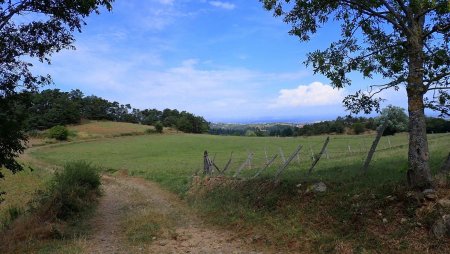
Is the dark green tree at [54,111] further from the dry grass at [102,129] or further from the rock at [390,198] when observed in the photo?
the rock at [390,198]

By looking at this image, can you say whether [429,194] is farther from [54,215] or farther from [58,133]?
[58,133]

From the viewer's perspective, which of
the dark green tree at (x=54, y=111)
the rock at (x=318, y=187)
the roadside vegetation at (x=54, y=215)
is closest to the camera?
the roadside vegetation at (x=54, y=215)

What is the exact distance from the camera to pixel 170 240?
11172 mm

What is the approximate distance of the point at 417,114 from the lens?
9203 millimetres

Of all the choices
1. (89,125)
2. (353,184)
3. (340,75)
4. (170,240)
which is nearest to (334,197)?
(353,184)

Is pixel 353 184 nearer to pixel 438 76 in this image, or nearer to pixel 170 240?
pixel 438 76

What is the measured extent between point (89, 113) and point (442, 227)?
A: 437ft

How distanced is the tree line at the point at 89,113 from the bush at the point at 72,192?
59.6m

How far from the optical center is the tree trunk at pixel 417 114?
909 cm

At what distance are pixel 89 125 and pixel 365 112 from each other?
11311 cm

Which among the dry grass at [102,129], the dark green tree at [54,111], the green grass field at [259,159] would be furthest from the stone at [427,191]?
the dark green tree at [54,111]

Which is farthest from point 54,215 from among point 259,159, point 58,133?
point 58,133

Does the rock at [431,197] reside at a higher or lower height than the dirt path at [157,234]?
higher

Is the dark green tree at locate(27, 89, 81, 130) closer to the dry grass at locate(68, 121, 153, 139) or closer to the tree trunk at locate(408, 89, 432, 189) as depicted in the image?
the dry grass at locate(68, 121, 153, 139)
